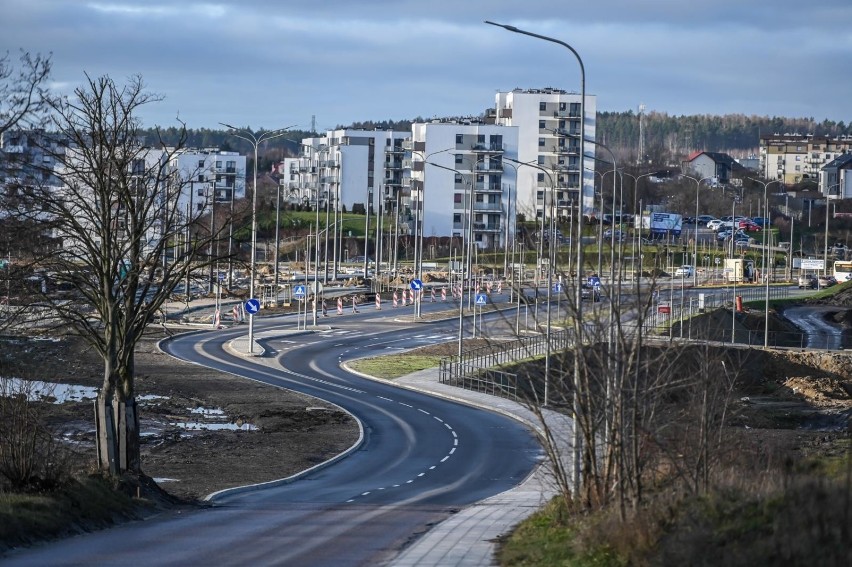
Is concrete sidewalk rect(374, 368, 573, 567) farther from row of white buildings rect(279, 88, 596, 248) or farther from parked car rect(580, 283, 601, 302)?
row of white buildings rect(279, 88, 596, 248)

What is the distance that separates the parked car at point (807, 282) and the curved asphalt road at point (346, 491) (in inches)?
2288

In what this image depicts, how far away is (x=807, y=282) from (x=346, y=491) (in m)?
88.0

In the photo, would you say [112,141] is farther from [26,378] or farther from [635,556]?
[635,556]

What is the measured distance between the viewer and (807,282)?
10712cm

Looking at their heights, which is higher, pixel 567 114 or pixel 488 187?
pixel 567 114

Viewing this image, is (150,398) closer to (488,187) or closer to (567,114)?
(488,187)

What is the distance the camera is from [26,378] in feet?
66.6

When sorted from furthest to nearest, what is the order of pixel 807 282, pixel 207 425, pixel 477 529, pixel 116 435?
pixel 807 282 → pixel 207 425 → pixel 116 435 → pixel 477 529

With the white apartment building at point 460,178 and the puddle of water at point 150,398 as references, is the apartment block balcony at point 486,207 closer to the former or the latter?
the white apartment building at point 460,178

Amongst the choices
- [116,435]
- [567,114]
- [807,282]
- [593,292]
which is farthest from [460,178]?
[593,292]

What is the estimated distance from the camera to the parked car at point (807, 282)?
10469 cm

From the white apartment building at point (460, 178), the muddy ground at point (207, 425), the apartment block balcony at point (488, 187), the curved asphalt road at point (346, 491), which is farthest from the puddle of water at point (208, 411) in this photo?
the apartment block balcony at point (488, 187)

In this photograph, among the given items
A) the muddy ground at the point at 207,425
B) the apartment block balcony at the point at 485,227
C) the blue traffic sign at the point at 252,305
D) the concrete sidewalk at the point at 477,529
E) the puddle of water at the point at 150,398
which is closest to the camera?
the concrete sidewalk at the point at 477,529

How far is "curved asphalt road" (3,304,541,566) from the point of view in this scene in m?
17.4
